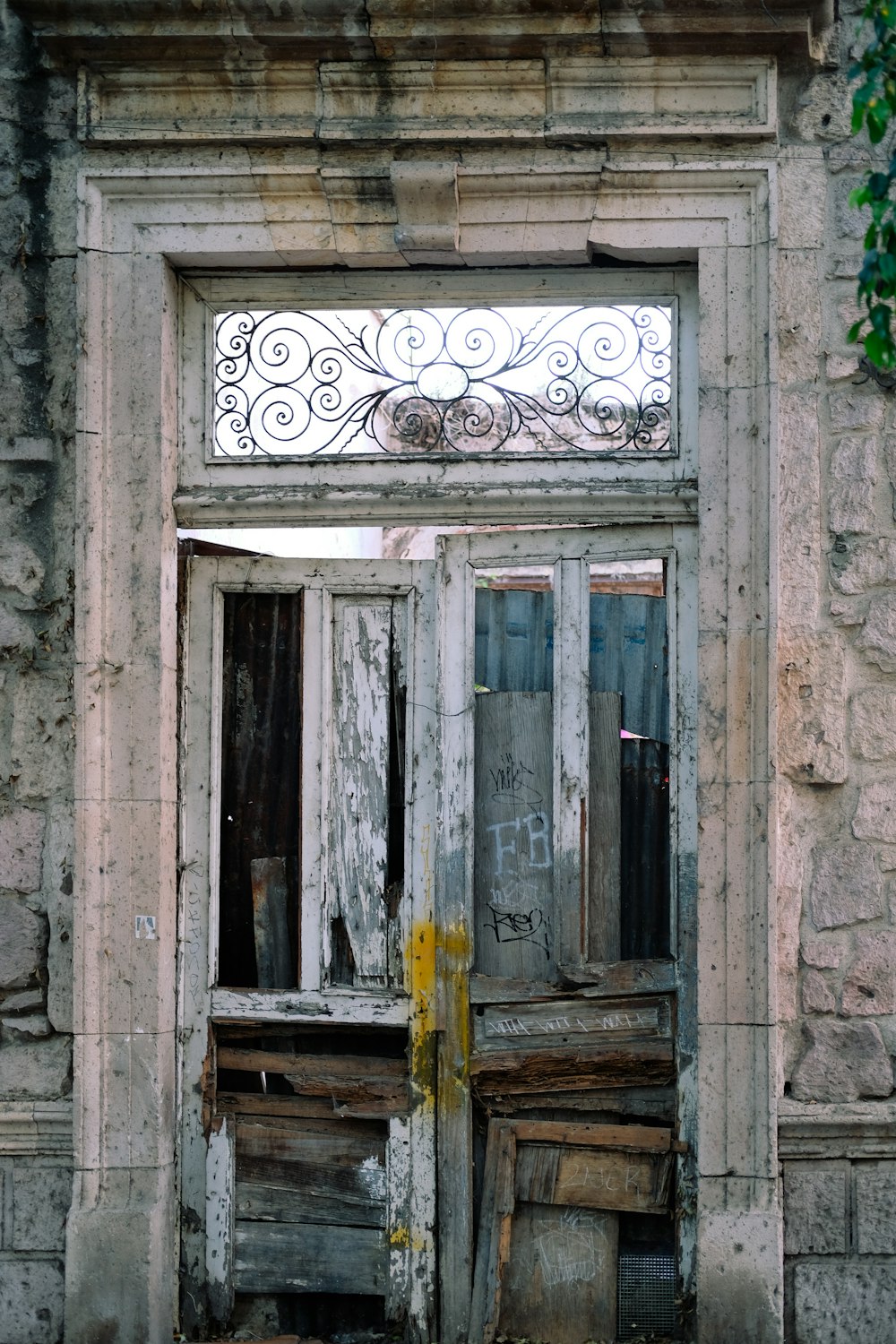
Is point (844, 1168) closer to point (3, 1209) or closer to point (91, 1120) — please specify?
point (91, 1120)

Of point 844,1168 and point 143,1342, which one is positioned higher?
point 844,1168

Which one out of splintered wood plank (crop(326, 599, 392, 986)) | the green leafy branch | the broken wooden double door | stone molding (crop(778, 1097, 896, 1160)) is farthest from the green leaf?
stone molding (crop(778, 1097, 896, 1160))

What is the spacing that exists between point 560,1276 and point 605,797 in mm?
1580

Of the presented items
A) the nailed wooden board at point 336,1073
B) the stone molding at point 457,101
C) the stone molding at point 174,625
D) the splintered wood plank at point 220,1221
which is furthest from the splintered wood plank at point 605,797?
the stone molding at point 457,101

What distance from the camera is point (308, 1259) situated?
15.5 feet

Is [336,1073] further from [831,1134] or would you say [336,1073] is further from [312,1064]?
[831,1134]

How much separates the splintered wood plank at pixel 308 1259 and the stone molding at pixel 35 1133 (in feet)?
2.21

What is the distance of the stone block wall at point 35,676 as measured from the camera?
179 inches

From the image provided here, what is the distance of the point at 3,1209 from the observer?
4.55m

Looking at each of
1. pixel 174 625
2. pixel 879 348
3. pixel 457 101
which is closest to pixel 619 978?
pixel 174 625

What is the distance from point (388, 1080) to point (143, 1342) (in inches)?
43.4

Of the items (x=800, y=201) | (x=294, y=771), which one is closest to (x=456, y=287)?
(x=800, y=201)

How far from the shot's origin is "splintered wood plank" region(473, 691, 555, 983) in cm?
474

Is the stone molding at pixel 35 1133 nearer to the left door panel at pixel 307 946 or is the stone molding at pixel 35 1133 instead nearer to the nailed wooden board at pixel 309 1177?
the left door panel at pixel 307 946
